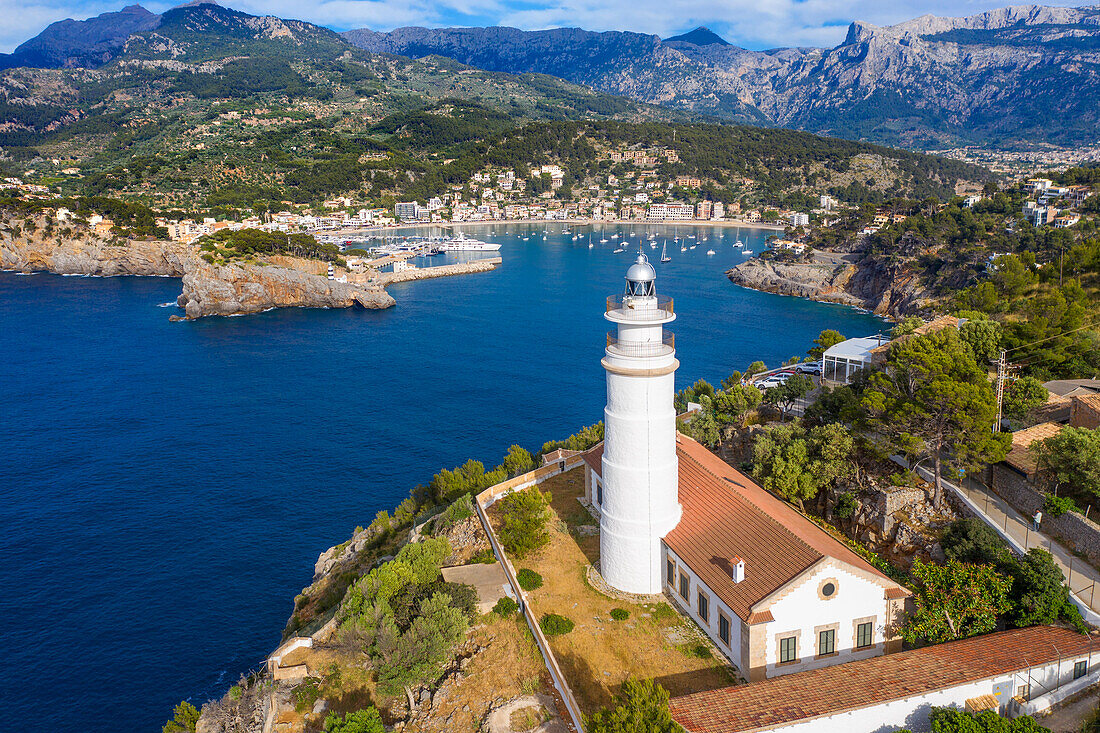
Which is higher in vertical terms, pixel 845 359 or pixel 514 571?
pixel 845 359

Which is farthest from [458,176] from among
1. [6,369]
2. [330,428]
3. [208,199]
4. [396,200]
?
[330,428]

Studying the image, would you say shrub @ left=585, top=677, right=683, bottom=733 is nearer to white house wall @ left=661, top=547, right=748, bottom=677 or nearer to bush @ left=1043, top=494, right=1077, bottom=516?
white house wall @ left=661, top=547, right=748, bottom=677

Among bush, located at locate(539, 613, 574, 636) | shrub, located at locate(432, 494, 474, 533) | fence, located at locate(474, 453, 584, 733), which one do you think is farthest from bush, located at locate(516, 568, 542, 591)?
shrub, located at locate(432, 494, 474, 533)

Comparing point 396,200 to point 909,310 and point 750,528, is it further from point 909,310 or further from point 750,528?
point 750,528

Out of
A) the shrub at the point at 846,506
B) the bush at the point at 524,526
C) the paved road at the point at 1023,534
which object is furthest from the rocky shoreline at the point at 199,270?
the paved road at the point at 1023,534

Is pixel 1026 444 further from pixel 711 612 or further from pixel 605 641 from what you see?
pixel 605 641

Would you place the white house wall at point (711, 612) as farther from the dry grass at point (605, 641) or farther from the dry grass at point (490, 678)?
the dry grass at point (490, 678)

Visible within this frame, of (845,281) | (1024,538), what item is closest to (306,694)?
(1024,538)
